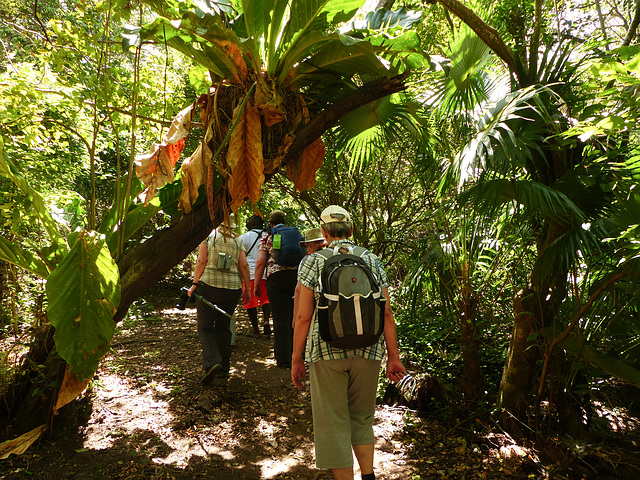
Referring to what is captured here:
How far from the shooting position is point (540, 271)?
344cm

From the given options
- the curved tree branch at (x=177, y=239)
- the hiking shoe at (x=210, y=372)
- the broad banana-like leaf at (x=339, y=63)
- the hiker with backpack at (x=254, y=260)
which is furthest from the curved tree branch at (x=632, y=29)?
the hiking shoe at (x=210, y=372)

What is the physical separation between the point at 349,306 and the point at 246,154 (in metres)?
1.24

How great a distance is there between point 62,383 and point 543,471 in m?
3.65

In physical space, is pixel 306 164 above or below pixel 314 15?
below

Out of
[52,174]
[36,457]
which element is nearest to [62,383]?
[36,457]

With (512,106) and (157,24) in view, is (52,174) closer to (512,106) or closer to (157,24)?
(157,24)

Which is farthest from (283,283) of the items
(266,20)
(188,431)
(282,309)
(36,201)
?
(266,20)

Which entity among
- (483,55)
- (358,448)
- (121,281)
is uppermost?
(483,55)

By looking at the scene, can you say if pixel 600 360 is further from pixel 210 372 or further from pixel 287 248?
pixel 210 372

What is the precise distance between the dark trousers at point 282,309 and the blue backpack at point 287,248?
0.15 meters

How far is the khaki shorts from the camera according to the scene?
2691mm

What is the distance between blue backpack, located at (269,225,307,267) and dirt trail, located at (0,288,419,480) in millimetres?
1376

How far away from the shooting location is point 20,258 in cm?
301

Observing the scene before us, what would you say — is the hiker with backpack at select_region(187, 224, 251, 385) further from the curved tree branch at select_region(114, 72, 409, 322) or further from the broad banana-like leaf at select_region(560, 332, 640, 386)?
the broad banana-like leaf at select_region(560, 332, 640, 386)
